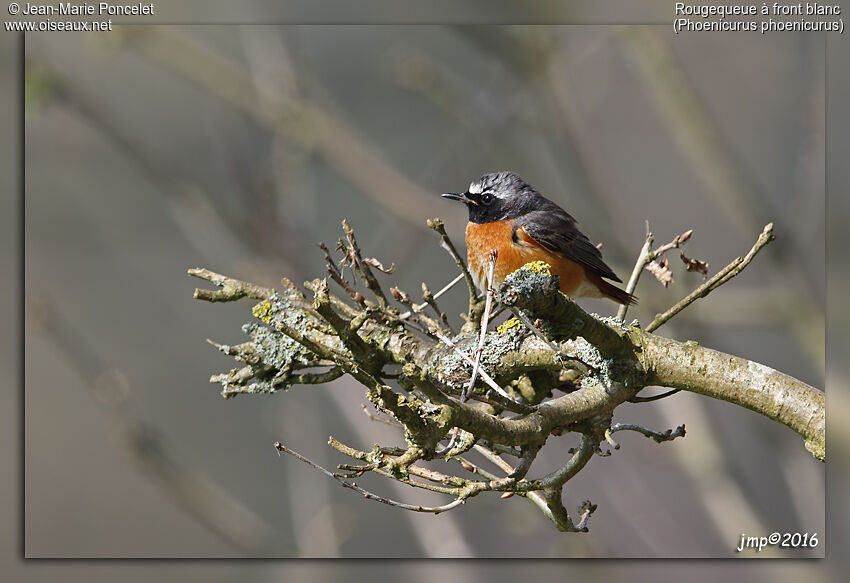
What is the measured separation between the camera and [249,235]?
617 cm

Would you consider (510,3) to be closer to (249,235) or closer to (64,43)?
(249,235)

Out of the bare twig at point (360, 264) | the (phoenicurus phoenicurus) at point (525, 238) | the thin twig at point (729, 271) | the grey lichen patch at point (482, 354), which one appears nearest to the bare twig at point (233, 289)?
the bare twig at point (360, 264)

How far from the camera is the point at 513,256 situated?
4.93m

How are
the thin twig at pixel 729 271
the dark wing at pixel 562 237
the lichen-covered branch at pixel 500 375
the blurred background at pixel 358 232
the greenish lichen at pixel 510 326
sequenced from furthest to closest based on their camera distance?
the blurred background at pixel 358 232 < the dark wing at pixel 562 237 < the greenish lichen at pixel 510 326 < the thin twig at pixel 729 271 < the lichen-covered branch at pixel 500 375

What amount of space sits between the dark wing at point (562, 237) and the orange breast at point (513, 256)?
0.12 ft

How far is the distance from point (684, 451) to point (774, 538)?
116cm

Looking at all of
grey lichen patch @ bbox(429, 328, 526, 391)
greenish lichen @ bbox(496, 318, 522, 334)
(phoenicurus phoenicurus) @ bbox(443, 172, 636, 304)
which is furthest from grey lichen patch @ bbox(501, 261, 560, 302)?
(phoenicurus phoenicurus) @ bbox(443, 172, 636, 304)

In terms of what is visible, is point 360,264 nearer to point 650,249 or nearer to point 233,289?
point 233,289

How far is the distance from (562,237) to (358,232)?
4632 millimetres

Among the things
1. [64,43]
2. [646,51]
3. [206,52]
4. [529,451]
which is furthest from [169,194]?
[529,451]

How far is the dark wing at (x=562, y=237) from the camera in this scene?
16.0 ft

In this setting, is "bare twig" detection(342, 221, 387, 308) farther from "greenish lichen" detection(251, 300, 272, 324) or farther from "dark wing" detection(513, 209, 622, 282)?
"dark wing" detection(513, 209, 622, 282)

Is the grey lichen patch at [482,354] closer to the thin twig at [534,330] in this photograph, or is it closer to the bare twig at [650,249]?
the thin twig at [534,330]

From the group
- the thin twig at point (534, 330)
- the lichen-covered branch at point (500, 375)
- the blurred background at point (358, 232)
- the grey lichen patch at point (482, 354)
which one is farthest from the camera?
the blurred background at point (358, 232)
